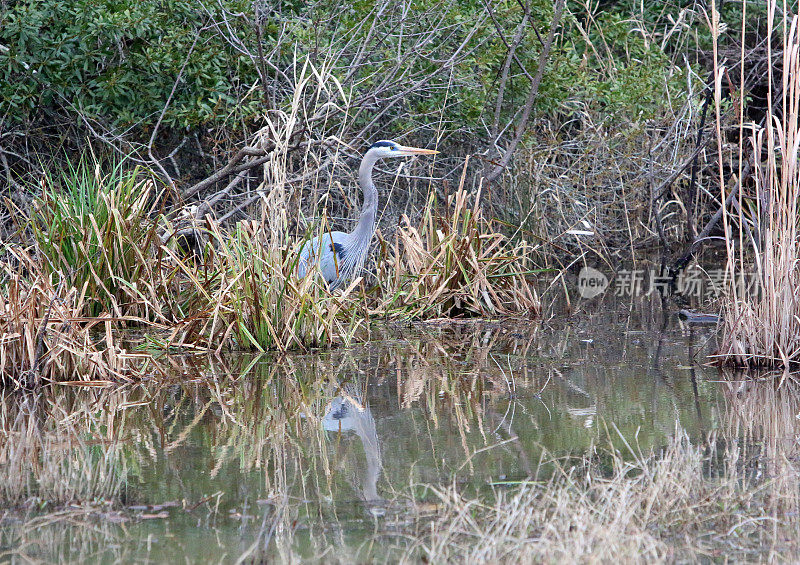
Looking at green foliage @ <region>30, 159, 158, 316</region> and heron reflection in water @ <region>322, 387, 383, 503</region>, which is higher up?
green foliage @ <region>30, 159, 158, 316</region>

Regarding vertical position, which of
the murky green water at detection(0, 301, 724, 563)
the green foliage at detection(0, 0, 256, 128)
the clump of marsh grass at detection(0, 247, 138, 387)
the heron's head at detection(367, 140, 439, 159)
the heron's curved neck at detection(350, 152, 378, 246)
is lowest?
the murky green water at detection(0, 301, 724, 563)

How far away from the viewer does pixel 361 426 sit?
3.84m

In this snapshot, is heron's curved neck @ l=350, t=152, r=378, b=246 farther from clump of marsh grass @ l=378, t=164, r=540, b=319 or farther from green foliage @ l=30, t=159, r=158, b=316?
green foliage @ l=30, t=159, r=158, b=316

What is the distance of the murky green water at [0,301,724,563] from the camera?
266 cm

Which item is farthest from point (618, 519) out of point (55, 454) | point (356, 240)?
point (356, 240)

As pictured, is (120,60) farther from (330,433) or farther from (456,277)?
(330,433)

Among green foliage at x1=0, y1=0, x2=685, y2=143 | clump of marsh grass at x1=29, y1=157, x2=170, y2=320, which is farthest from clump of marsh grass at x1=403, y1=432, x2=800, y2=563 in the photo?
green foliage at x1=0, y1=0, x2=685, y2=143

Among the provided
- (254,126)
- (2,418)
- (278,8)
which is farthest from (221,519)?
(278,8)

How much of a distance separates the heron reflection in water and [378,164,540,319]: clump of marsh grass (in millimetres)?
2098

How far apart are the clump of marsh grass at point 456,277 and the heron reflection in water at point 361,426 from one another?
6.88 ft

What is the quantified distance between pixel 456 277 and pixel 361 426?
2821mm

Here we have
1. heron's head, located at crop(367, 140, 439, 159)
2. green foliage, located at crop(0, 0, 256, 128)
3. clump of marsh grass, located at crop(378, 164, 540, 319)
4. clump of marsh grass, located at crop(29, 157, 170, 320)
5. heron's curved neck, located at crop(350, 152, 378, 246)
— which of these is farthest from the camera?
green foliage, located at crop(0, 0, 256, 128)

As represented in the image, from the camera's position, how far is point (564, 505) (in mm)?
2586

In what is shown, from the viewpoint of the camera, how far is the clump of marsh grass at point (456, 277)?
647 cm
